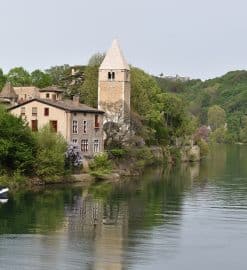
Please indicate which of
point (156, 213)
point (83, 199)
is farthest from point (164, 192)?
point (156, 213)

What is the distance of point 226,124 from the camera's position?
194 meters

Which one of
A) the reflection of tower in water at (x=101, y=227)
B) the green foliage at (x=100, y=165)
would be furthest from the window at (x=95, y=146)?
the reflection of tower in water at (x=101, y=227)

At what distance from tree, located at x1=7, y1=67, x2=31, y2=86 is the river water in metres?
43.6

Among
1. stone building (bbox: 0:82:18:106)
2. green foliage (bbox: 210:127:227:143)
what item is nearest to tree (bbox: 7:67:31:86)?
stone building (bbox: 0:82:18:106)

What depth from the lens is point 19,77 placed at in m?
108

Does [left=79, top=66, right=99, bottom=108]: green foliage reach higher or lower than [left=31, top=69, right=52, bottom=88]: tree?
lower

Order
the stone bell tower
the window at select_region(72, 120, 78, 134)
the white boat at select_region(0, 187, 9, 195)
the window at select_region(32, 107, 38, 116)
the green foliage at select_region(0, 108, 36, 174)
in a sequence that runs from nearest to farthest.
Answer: the white boat at select_region(0, 187, 9, 195), the green foliage at select_region(0, 108, 36, 174), the window at select_region(72, 120, 78, 134), the window at select_region(32, 107, 38, 116), the stone bell tower

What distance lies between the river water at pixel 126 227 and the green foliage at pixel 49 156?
5.64ft

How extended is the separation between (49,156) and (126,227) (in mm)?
18835

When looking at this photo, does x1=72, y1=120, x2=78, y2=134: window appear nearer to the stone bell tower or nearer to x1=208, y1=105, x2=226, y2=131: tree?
the stone bell tower

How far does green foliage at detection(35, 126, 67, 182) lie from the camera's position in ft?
193

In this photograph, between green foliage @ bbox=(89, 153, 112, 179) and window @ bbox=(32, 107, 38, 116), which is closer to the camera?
green foliage @ bbox=(89, 153, 112, 179)

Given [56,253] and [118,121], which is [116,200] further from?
[118,121]

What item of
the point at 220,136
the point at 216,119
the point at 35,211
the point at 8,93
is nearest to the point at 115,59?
the point at 8,93
